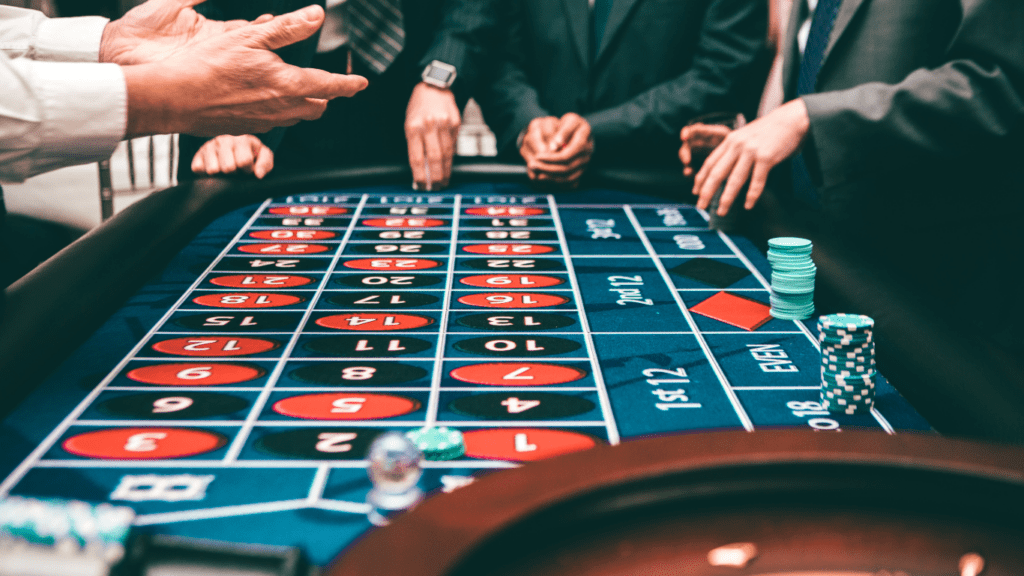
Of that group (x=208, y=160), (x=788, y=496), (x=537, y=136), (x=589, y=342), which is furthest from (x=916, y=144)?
(x=208, y=160)

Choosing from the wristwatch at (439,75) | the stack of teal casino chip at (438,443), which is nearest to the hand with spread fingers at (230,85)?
the stack of teal casino chip at (438,443)

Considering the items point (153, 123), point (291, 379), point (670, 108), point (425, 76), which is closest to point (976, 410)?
point (291, 379)

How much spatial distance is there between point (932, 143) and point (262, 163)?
1.89 metres

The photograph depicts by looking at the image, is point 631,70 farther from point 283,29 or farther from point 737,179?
point 283,29

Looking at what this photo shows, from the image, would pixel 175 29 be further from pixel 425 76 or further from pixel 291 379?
pixel 425 76

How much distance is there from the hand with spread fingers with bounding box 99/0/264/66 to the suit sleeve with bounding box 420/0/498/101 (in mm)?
1241

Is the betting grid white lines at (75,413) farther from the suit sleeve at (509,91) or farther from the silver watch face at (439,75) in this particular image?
the suit sleeve at (509,91)

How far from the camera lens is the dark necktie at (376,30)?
288 centimetres

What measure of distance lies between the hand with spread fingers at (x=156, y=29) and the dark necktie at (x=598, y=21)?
1.67m

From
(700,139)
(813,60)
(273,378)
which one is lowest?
(273,378)

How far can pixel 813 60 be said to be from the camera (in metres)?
2.40

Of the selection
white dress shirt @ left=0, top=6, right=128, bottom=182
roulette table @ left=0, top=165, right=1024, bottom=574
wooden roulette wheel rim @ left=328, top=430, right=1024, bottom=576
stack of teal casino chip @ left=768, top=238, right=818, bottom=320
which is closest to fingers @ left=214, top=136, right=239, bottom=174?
roulette table @ left=0, top=165, right=1024, bottom=574

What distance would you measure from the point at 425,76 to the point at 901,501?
7.78 feet

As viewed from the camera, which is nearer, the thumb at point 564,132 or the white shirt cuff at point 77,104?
the white shirt cuff at point 77,104
